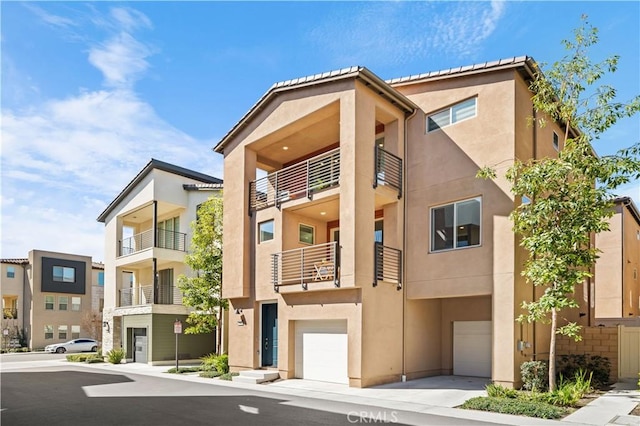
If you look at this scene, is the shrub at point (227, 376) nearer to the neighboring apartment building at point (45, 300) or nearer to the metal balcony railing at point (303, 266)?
the metal balcony railing at point (303, 266)

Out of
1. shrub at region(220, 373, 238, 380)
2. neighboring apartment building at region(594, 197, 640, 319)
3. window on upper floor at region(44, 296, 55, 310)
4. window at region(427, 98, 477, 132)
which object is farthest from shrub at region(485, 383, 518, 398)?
window on upper floor at region(44, 296, 55, 310)

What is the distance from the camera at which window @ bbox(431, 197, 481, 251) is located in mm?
15161

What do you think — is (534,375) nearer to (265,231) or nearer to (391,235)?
(391,235)

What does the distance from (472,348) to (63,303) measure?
4243 centimetres

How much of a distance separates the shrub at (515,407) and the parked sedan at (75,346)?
1510 inches

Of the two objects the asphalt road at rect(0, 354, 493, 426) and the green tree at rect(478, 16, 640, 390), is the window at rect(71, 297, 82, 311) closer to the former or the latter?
the asphalt road at rect(0, 354, 493, 426)

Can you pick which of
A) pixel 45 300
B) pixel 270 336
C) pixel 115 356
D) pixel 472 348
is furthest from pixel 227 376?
pixel 45 300

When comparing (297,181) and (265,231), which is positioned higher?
(297,181)

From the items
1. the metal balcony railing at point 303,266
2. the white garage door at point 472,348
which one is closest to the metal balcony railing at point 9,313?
the metal balcony railing at point 303,266

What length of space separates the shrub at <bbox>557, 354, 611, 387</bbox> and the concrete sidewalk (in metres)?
0.50

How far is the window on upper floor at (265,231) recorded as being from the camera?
1882cm

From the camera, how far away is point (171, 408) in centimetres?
1211

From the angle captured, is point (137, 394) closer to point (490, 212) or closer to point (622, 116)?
point (490, 212)

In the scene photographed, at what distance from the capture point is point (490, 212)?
1465 cm
